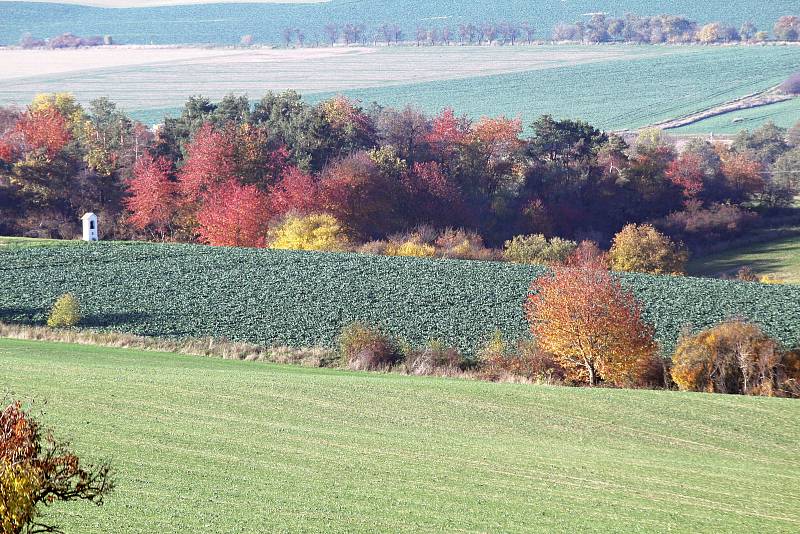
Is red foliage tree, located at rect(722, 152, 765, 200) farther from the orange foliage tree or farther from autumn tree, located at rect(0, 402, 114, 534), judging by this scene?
autumn tree, located at rect(0, 402, 114, 534)

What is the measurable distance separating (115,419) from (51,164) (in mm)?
52668

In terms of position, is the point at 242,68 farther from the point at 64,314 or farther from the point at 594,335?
the point at 594,335

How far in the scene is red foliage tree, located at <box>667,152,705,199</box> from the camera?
259 ft

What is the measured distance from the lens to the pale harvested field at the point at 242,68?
13988cm

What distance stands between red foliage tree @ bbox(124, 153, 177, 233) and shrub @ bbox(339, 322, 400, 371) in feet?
111

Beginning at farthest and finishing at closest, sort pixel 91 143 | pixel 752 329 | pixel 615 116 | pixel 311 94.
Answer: pixel 311 94 < pixel 615 116 < pixel 91 143 < pixel 752 329

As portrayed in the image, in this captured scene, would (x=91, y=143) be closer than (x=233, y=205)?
No

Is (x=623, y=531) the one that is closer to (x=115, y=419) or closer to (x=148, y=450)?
(x=148, y=450)

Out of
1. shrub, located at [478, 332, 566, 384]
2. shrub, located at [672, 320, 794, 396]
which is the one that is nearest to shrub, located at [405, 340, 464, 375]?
shrub, located at [478, 332, 566, 384]

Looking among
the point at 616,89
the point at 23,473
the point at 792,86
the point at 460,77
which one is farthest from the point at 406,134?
the point at 460,77

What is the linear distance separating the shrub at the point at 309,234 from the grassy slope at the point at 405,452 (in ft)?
105

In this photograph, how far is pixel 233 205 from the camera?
65750mm

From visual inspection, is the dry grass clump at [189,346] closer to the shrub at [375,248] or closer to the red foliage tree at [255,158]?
the shrub at [375,248]

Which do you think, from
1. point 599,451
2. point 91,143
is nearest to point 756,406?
point 599,451
